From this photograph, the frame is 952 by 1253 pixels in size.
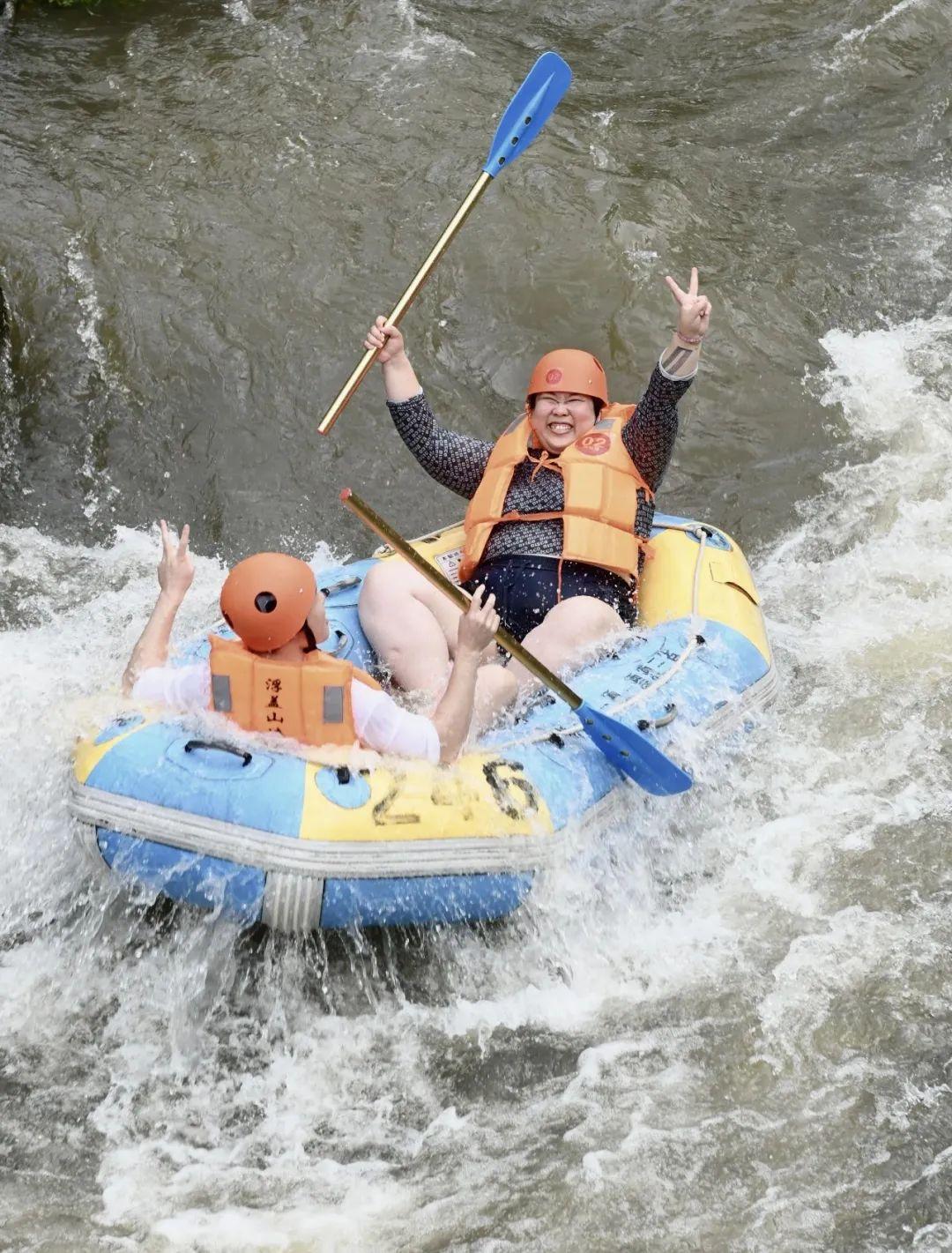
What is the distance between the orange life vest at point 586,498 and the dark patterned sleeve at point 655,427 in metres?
0.04

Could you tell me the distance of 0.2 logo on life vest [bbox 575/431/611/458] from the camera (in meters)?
4.89

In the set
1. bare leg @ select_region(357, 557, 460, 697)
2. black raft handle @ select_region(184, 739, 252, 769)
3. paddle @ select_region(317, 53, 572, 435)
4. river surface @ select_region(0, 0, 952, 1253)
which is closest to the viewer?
river surface @ select_region(0, 0, 952, 1253)

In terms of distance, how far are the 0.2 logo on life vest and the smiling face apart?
0.04 meters

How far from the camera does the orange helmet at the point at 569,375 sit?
497cm

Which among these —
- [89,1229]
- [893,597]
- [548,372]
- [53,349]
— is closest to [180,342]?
[53,349]

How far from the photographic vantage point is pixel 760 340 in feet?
22.6

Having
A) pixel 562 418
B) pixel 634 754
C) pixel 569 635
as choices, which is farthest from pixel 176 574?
pixel 562 418

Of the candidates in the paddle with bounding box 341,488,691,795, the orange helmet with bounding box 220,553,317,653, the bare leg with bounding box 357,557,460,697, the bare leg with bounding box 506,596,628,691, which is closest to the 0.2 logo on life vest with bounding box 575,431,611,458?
the bare leg with bounding box 506,596,628,691

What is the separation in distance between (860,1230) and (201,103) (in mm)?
6641

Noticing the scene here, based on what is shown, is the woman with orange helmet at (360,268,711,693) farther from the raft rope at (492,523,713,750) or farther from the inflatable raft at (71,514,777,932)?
the inflatable raft at (71,514,777,932)

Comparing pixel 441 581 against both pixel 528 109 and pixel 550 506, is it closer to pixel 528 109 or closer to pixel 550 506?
pixel 550 506

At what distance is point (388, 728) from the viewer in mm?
3811

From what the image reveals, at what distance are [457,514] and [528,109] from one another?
5.76ft

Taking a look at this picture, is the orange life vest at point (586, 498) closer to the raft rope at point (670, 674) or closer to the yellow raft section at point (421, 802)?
the raft rope at point (670, 674)
